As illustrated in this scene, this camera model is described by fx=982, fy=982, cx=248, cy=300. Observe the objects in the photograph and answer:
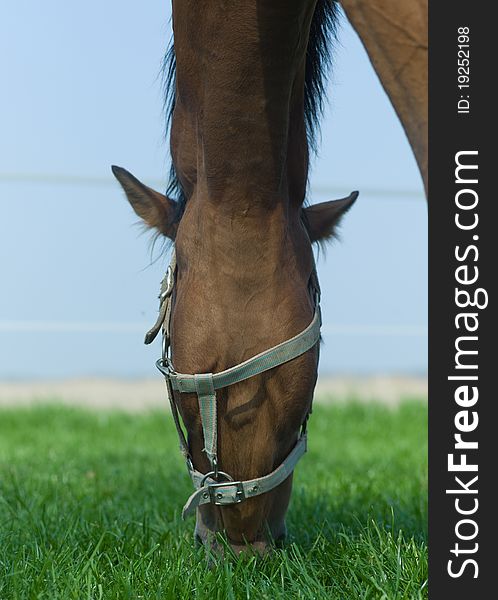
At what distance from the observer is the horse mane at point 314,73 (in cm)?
274

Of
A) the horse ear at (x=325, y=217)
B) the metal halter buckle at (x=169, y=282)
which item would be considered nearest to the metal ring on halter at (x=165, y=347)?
the metal halter buckle at (x=169, y=282)

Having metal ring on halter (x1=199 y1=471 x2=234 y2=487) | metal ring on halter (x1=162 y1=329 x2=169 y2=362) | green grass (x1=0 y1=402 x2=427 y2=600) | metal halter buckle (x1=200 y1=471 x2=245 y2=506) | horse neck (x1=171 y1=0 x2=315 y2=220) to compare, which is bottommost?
green grass (x1=0 y1=402 x2=427 y2=600)

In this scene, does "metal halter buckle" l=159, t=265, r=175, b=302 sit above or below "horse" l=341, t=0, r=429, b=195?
below

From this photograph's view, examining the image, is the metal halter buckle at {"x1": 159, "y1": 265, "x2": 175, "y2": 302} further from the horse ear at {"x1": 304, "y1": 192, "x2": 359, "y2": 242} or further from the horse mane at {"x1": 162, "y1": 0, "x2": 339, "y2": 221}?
the horse ear at {"x1": 304, "y1": 192, "x2": 359, "y2": 242}

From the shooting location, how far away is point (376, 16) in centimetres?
261

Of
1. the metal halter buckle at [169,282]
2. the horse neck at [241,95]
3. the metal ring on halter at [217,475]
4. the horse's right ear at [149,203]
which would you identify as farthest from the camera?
the horse's right ear at [149,203]

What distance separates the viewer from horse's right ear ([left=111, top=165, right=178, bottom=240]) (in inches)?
107

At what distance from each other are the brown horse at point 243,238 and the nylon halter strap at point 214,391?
0.02m

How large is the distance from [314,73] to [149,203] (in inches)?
23.1

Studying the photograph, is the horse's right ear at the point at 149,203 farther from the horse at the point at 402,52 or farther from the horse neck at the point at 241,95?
the horse at the point at 402,52

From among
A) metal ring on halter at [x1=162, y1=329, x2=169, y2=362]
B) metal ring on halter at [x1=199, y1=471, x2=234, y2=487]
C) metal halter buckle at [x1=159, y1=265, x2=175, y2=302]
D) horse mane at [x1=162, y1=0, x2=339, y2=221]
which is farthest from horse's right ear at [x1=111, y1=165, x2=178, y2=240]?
metal ring on halter at [x1=199, y1=471, x2=234, y2=487]

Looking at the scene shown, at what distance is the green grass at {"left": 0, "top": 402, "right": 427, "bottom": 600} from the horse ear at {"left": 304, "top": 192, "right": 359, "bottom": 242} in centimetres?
83

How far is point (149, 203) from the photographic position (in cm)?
272

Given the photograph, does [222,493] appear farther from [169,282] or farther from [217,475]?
[169,282]
